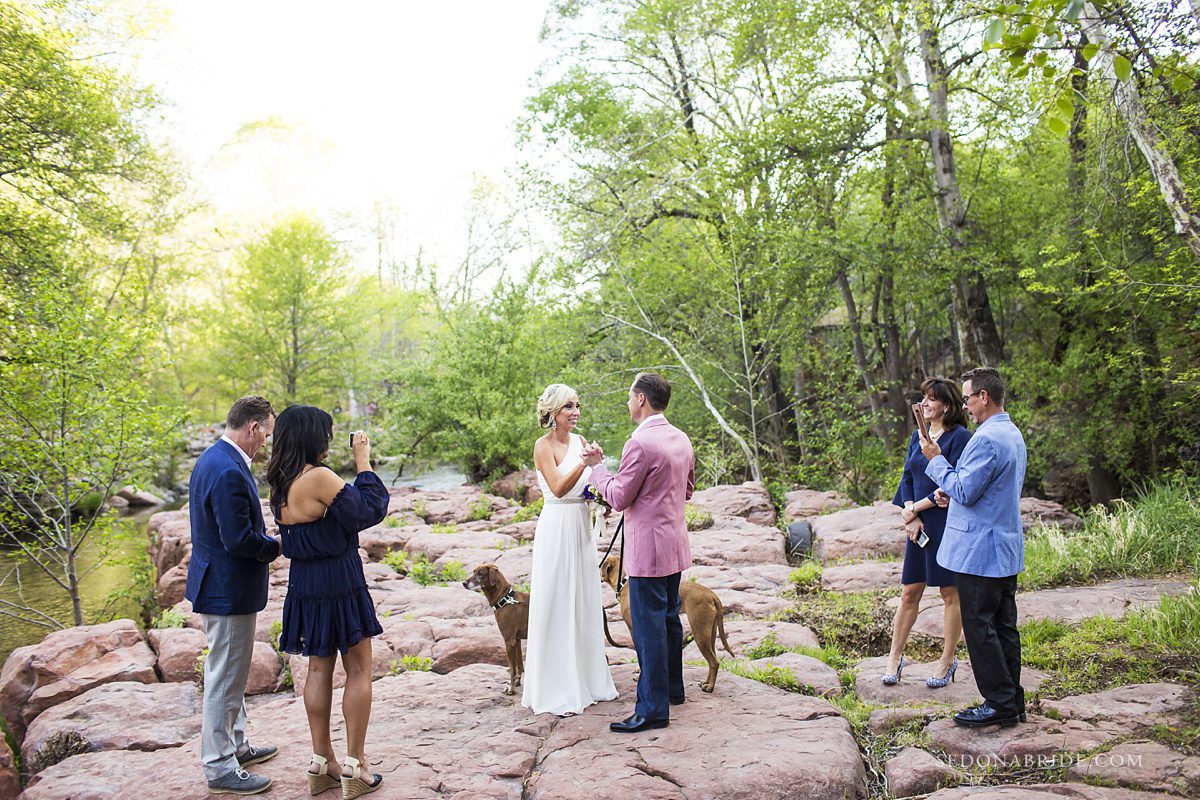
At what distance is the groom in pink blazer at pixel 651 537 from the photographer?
15.4ft

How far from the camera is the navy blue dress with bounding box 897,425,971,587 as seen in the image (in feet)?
16.7

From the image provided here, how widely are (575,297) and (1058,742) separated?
47.9 ft

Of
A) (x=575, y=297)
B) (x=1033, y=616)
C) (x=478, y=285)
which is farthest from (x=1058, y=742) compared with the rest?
(x=478, y=285)

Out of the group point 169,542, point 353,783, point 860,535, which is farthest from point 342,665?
point 169,542

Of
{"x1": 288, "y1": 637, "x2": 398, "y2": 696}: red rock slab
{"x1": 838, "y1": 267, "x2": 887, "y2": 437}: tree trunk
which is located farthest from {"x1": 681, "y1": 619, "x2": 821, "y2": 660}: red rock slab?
{"x1": 838, "y1": 267, "x2": 887, "y2": 437}: tree trunk

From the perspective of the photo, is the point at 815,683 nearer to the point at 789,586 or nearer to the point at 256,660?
the point at 789,586

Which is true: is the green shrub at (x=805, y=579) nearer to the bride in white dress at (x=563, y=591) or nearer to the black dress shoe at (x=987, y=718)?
the bride in white dress at (x=563, y=591)

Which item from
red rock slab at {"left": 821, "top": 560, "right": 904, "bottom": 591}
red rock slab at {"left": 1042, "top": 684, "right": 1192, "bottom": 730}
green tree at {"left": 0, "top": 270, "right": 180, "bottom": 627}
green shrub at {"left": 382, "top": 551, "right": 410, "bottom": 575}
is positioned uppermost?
green tree at {"left": 0, "top": 270, "right": 180, "bottom": 627}

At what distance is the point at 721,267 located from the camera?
1528 cm

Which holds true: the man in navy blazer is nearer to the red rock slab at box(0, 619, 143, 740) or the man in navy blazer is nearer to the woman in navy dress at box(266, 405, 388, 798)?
the woman in navy dress at box(266, 405, 388, 798)

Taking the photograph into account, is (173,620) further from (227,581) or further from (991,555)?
(991,555)

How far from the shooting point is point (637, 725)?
4.65 meters

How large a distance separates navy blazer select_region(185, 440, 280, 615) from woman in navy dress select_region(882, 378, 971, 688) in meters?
3.99

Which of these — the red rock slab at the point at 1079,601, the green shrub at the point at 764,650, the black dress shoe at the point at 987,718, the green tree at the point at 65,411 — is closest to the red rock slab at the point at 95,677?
the green tree at the point at 65,411
